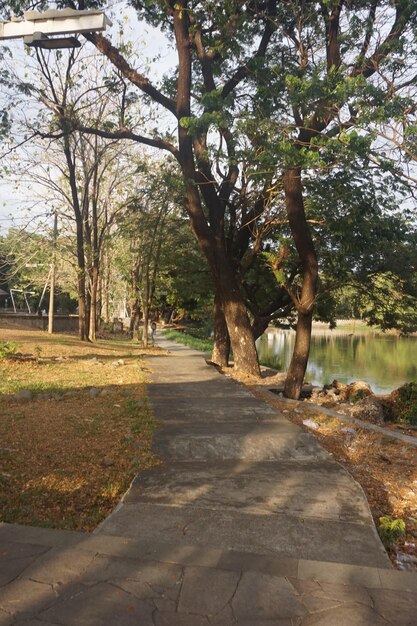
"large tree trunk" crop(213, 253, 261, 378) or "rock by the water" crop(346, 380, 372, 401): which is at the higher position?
"large tree trunk" crop(213, 253, 261, 378)

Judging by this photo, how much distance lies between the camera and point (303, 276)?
11.7 metres

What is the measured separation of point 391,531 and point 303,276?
8015mm

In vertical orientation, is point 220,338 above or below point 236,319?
below

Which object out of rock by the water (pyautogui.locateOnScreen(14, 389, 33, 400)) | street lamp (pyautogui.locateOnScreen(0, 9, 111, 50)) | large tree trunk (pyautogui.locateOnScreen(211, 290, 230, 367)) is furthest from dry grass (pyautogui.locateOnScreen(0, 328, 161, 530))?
large tree trunk (pyautogui.locateOnScreen(211, 290, 230, 367))

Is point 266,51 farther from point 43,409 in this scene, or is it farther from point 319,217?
point 43,409

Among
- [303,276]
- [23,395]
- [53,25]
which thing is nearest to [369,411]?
[303,276]

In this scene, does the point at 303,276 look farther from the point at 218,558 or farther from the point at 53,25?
the point at 218,558

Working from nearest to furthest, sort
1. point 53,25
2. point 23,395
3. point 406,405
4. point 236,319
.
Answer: point 53,25 → point 23,395 → point 406,405 → point 236,319

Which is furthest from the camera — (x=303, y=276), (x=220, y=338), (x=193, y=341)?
(x=193, y=341)

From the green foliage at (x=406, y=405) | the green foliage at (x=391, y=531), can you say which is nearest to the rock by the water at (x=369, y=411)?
the green foliage at (x=406, y=405)

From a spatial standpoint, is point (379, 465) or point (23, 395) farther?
point (23, 395)

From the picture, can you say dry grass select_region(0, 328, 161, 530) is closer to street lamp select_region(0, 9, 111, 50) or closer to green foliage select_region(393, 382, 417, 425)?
street lamp select_region(0, 9, 111, 50)

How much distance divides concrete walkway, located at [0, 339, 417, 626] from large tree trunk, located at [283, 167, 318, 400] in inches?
232

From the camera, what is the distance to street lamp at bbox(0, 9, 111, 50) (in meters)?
6.15
